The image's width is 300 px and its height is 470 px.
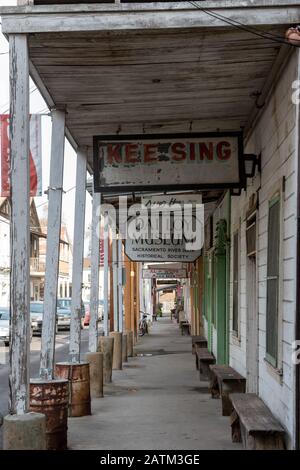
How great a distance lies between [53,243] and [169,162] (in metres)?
1.65

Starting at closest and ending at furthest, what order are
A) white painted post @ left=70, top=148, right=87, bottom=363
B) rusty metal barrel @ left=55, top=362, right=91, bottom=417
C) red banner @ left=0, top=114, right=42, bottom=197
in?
rusty metal barrel @ left=55, top=362, right=91, bottom=417 < white painted post @ left=70, top=148, right=87, bottom=363 < red banner @ left=0, top=114, right=42, bottom=197

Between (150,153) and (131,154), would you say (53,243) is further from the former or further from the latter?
(150,153)

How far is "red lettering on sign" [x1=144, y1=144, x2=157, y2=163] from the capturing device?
9.03 m

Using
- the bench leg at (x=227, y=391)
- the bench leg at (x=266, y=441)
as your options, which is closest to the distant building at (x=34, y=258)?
the bench leg at (x=227, y=391)

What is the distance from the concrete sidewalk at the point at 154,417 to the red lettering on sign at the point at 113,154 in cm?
328

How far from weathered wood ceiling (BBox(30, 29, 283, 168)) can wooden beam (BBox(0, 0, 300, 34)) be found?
96 mm

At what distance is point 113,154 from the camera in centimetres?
910

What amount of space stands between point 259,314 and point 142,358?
13703mm

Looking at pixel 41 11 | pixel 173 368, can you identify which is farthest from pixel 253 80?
pixel 173 368

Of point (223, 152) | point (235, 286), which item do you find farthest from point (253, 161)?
A: point (235, 286)

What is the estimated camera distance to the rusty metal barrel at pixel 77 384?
10.5 metres

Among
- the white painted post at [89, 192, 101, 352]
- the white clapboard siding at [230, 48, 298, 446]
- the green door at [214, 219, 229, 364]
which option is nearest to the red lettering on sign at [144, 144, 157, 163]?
the white clapboard siding at [230, 48, 298, 446]

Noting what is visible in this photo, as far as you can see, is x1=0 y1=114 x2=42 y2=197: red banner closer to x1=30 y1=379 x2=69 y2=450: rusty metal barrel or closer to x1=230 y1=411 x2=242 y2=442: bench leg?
x1=30 y1=379 x2=69 y2=450: rusty metal barrel

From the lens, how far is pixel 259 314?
9.20 m
